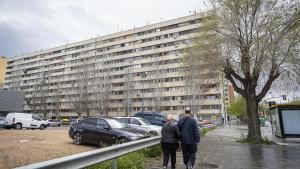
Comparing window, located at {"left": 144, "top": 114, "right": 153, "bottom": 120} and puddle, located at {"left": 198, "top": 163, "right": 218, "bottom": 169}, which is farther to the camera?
window, located at {"left": 144, "top": 114, "right": 153, "bottom": 120}

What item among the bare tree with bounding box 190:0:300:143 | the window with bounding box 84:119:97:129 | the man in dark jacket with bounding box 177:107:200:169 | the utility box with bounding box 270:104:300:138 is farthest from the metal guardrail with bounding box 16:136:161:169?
the utility box with bounding box 270:104:300:138

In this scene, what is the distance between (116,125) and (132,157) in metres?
5.51

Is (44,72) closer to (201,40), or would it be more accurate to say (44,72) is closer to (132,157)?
(201,40)

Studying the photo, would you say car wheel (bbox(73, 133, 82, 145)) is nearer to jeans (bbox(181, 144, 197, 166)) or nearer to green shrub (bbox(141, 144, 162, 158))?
green shrub (bbox(141, 144, 162, 158))

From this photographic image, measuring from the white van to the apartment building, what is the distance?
105ft

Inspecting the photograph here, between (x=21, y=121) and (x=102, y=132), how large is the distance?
21531mm

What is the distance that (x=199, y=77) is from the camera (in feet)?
65.3

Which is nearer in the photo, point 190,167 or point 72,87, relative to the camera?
point 190,167

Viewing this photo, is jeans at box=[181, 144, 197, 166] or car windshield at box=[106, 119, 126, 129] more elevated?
car windshield at box=[106, 119, 126, 129]

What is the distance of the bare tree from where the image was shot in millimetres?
16781

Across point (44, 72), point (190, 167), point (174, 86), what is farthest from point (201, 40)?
point (44, 72)

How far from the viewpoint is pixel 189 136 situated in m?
8.24

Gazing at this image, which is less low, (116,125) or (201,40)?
(201,40)

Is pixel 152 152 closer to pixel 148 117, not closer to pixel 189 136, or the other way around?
pixel 189 136
